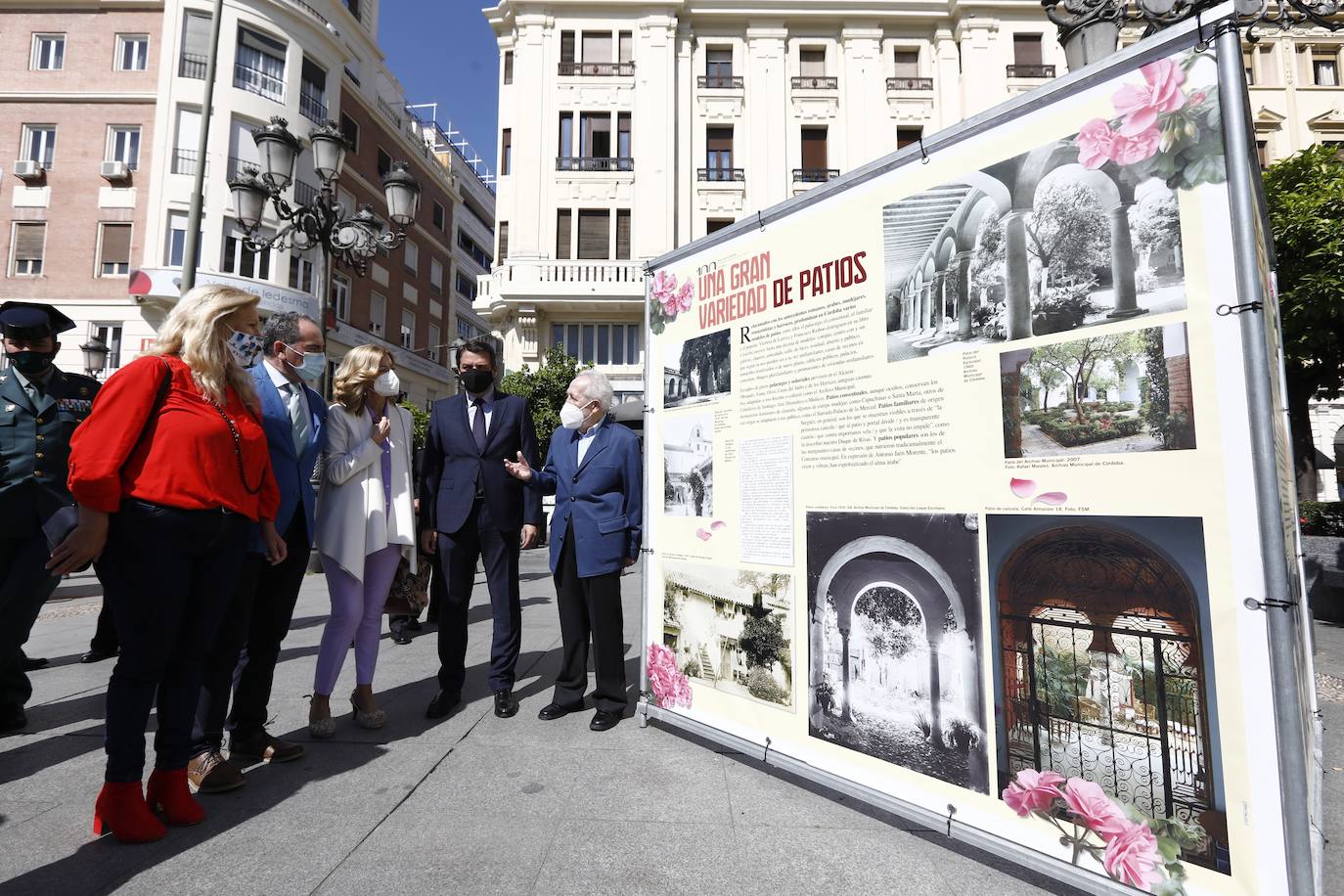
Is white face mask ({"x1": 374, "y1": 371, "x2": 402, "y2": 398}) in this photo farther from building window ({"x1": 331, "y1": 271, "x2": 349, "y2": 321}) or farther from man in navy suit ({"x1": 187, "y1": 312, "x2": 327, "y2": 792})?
building window ({"x1": 331, "y1": 271, "x2": 349, "y2": 321})

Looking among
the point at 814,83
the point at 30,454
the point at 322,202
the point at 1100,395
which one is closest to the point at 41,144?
the point at 322,202

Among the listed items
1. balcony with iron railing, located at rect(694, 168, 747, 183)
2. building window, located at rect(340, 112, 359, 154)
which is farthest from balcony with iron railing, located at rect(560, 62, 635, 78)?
building window, located at rect(340, 112, 359, 154)

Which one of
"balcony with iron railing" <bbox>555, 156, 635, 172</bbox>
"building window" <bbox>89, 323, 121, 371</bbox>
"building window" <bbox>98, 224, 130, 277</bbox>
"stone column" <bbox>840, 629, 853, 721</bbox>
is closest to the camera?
"stone column" <bbox>840, 629, 853, 721</bbox>

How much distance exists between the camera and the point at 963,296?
2.27m

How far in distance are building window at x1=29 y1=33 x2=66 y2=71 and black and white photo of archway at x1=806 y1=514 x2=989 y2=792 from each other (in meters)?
32.8

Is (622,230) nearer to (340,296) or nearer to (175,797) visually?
(340,296)

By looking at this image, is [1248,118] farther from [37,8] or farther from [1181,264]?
[37,8]

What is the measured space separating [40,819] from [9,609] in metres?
1.29

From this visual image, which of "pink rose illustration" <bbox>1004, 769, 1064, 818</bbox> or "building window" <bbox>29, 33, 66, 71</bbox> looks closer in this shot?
"pink rose illustration" <bbox>1004, 769, 1064, 818</bbox>

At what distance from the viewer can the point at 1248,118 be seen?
1842mm

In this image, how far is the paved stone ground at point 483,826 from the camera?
6.93 feet

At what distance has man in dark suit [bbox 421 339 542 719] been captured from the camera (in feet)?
12.5

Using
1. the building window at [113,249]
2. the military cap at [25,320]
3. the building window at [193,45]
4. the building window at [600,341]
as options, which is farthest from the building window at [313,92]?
the military cap at [25,320]

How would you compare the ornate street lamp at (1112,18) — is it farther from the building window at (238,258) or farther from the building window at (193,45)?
the building window at (193,45)
